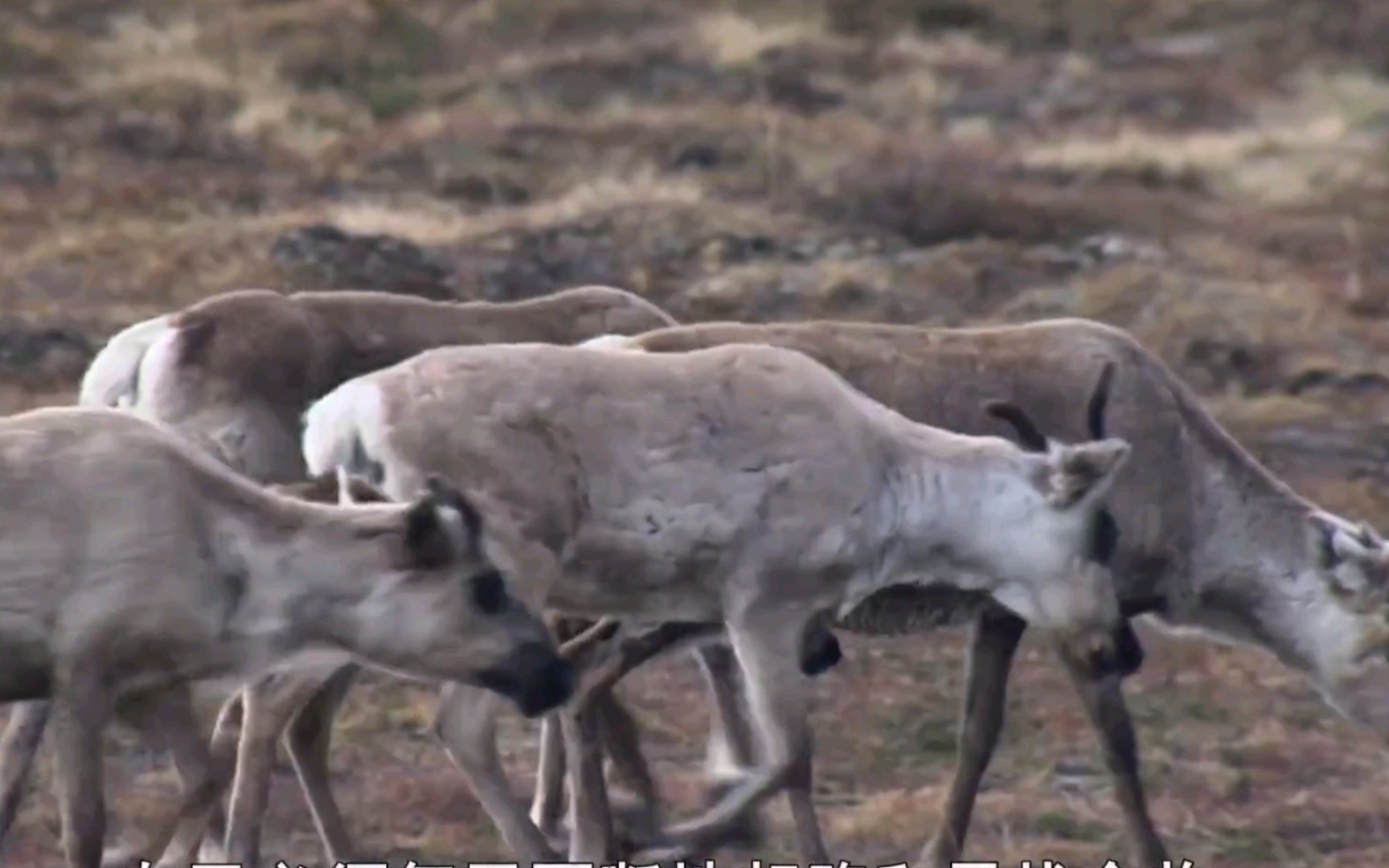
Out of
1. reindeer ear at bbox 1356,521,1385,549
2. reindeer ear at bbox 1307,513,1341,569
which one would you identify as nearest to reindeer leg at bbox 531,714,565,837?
reindeer ear at bbox 1307,513,1341,569

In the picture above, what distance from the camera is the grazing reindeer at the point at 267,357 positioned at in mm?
11641

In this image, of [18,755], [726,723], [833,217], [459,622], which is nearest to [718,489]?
[459,622]

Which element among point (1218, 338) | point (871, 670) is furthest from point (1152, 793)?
point (1218, 338)

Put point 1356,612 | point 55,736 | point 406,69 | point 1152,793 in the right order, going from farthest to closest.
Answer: point 406,69
point 1152,793
point 1356,612
point 55,736

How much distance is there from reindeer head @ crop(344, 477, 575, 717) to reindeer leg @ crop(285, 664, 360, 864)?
47.6 inches

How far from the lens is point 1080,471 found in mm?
10547

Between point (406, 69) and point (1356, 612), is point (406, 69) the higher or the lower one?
the lower one

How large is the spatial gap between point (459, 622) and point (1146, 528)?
9.37 feet

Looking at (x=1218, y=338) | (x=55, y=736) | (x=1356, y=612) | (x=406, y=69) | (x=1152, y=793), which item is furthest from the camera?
(x=406, y=69)

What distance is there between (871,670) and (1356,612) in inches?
129

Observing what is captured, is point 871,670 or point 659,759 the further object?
point 871,670

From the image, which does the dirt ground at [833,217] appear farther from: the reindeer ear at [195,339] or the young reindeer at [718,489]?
the reindeer ear at [195,339]

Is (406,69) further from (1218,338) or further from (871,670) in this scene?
(871,670)

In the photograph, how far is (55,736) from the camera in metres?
8.98
